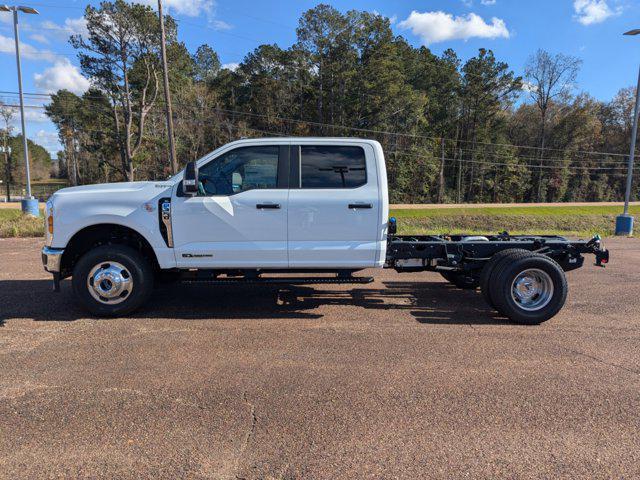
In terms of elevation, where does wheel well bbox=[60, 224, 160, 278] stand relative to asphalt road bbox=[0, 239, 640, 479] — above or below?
above

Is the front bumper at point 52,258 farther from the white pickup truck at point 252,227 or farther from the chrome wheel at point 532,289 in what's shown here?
the chrome wheel at point 532,289

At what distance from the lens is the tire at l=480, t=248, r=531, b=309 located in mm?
5551

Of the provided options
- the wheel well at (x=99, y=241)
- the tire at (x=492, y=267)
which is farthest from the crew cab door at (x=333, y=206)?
the wheel well at (x=99, y=241)

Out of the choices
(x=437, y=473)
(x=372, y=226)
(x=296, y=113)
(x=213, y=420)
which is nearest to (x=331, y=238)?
(x=372, y=226)

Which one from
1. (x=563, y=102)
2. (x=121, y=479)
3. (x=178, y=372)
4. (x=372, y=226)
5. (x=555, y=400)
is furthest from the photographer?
(x=563, y=102)

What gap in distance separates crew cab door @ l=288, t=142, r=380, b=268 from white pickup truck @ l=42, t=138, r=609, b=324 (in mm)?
12

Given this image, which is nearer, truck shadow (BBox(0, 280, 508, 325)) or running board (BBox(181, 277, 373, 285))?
running board (BBox(181, 277, 373, 285))

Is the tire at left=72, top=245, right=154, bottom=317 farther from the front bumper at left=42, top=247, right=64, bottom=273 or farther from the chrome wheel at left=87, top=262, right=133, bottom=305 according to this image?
the front bumper at left=42, top=247, right=64, bottom=273

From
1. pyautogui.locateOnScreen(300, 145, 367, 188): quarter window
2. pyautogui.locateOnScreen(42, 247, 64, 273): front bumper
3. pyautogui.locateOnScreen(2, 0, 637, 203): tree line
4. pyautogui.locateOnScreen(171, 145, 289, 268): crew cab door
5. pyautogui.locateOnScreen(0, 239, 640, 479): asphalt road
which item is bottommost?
pyautogui.locateOnScreen(0, 239, 640, 479): asphalt road

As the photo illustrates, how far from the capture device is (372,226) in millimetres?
5457

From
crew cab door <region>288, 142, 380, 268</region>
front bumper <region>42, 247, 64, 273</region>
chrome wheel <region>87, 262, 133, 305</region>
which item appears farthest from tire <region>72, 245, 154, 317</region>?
crew cab door <region>288, 142, 380, 268</region>

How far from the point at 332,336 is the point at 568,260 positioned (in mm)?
3541

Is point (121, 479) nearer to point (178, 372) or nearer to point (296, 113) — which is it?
point (178, 372)

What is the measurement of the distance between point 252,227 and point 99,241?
81.9 inches
